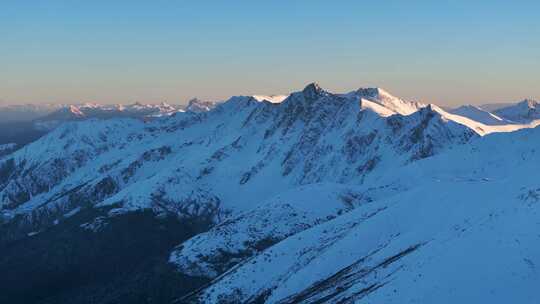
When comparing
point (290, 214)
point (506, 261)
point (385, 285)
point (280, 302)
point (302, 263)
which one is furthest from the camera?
point (290, 214)

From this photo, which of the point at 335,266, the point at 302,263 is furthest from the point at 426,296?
the point at 302,263

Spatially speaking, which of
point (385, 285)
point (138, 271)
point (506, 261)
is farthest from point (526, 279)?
point (138, 271)

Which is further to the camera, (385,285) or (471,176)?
(471,176)

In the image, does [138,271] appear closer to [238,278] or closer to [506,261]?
[238,278]

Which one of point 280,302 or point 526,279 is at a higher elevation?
point 526,279

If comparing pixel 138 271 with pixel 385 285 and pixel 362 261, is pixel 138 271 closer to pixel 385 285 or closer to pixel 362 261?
pixel 362 261

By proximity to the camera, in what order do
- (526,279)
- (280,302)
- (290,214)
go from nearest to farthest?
1. (526,279)
2. (280,302)
3. (290,214)
